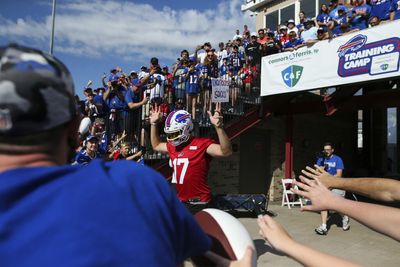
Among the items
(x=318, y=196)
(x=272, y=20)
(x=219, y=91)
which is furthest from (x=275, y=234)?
(x=272, y=20)

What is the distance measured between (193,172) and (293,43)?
7.94 m

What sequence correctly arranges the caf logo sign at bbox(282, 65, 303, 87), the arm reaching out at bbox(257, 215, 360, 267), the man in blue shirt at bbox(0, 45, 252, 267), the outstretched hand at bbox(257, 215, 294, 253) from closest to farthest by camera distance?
the man in blue shirt at bbox(0, 45, 252, 267)
the arm reaching out at bbox(257, 215, 360, 267)
the outstretched hand at bbox(257, 215, 294, 253)
the caf logo sign at bbox(282, 65, 303, 87)

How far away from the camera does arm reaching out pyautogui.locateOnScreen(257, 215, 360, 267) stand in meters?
1.56

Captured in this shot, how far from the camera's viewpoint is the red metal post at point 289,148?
509 inches

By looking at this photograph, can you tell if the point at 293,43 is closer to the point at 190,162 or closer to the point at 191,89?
the point at 191,89

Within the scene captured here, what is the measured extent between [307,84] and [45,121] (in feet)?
32.7

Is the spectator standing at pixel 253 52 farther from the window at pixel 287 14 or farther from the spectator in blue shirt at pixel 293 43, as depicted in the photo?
the window at pixel 287 14

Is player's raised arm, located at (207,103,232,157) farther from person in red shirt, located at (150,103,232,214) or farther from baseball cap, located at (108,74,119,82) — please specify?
baseball cap, located at (108,74,119,82)

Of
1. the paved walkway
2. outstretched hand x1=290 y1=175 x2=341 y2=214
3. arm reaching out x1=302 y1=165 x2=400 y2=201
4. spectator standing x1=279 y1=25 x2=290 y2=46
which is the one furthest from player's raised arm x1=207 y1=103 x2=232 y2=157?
spectator standing x1=279 y1=25 x2=290 y2=46

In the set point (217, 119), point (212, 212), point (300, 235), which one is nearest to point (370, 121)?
point (300, 235)

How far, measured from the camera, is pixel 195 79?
982cm

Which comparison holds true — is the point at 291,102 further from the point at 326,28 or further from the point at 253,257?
the point at 253,257

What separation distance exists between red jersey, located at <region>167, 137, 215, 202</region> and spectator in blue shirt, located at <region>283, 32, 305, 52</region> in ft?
23.2

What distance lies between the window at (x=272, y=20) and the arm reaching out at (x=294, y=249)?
20.4 m
